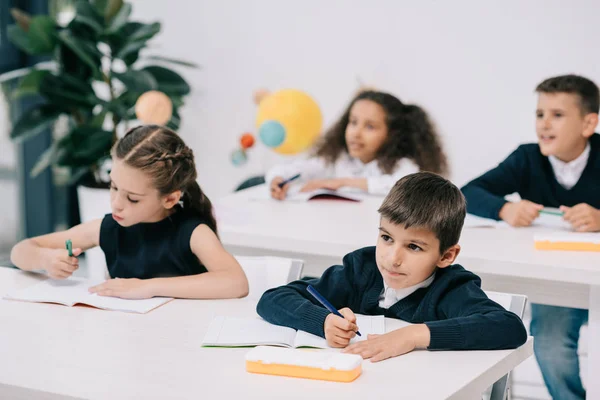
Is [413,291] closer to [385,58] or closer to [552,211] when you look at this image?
[552,211]

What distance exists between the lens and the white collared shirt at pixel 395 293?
174 centimetres

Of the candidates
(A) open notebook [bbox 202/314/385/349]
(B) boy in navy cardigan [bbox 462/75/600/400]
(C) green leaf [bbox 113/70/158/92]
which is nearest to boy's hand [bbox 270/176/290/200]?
(B) boy in navy cardigan [bbox 462/75/600/400]

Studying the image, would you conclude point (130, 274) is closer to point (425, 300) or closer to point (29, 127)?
point (425, 300)

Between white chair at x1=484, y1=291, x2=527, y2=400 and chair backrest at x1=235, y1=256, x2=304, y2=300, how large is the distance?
0.46 meters

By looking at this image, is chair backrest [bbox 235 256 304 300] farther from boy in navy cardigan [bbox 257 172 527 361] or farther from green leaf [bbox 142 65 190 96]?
green leaf [bbox 142 65 190 96]

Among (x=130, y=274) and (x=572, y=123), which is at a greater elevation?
(x=572, y=123)

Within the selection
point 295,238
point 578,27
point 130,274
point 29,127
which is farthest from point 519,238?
point 29,127

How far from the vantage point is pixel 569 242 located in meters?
2.32

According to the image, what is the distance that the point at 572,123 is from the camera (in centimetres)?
279

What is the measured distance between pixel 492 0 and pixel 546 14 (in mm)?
236

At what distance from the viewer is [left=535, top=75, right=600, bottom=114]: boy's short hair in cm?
280

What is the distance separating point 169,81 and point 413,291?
2.55 meters

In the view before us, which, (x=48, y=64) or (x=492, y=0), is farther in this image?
(x=48, y=64)

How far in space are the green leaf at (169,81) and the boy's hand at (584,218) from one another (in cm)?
206
